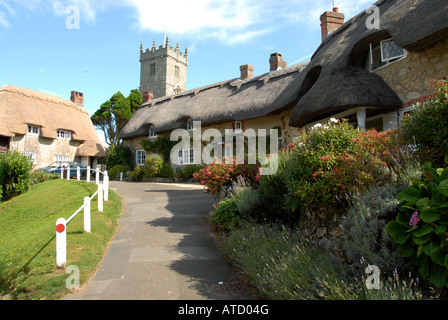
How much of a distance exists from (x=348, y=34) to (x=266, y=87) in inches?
316

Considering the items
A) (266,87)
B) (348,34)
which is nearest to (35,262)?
(348,34)

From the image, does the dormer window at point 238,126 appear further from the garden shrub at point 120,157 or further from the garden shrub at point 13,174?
the garden shrub at point 120,157

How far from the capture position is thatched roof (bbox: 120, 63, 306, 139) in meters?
17.6

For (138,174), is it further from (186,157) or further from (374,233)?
(374,233)

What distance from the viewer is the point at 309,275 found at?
3.24 m

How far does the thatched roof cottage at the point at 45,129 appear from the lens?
24.8 metres

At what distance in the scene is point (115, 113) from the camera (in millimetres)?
36094

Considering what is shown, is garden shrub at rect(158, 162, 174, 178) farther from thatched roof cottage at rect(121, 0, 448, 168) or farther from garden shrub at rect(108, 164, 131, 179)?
thatched roof cottage at rect(121, 0, 448, 168)

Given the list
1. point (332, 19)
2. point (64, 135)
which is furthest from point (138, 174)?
point (332, 19)

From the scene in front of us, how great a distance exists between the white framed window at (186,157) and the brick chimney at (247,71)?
715 centimetres

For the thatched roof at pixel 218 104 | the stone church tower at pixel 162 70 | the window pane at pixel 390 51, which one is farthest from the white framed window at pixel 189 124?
the stone church tower at pixel 162 70

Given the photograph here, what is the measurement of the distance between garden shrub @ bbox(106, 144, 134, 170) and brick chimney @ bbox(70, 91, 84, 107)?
40.3 feet

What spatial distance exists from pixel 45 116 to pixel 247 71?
65.7 feet

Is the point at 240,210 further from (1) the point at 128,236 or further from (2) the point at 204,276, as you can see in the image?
(1) the point at 128,236
